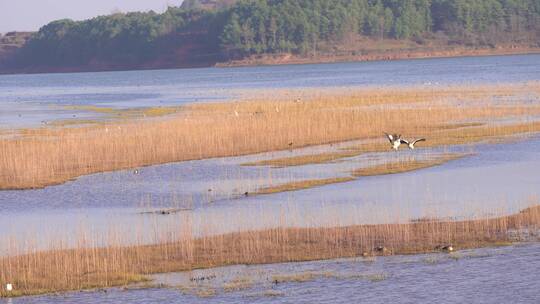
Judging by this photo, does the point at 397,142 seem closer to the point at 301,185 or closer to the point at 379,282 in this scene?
the point at 301,185

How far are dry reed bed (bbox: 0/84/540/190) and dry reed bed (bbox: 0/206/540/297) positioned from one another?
43.0ft

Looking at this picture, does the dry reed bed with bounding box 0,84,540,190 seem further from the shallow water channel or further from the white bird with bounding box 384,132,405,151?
the white bird with bounding box 384,132,405,151

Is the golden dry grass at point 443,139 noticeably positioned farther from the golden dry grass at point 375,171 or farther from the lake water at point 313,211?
the golden dry grass at point 375,171

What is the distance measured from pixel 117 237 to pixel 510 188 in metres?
11.9

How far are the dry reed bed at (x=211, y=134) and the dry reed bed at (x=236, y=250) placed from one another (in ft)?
43.0

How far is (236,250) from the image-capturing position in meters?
24.2

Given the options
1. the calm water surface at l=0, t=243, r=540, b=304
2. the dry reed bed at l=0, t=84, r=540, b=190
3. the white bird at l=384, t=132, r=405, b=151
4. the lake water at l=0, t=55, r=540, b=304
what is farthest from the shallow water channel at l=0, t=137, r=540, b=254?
the calm water surface at l=0, t=243, r=540, b=304

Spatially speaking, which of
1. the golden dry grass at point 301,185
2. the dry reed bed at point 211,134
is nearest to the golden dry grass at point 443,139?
the dry reed bed at point 211,134

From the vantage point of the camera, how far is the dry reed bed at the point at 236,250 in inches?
884

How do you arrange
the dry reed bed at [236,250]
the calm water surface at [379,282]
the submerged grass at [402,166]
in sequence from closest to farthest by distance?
the calm water surface at [379,282]
the dry reed bed at [236,250]
the submerged grass at [402,166]

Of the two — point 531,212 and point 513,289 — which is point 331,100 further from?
point 513,289

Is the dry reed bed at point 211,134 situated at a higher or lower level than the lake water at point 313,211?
higher

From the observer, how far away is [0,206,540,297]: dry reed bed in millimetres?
22453

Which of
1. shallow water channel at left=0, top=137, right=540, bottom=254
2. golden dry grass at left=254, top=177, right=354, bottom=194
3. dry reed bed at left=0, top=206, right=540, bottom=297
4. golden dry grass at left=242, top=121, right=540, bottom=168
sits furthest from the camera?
golden dry grass at left=242, top=121, right=540, bottom=168
